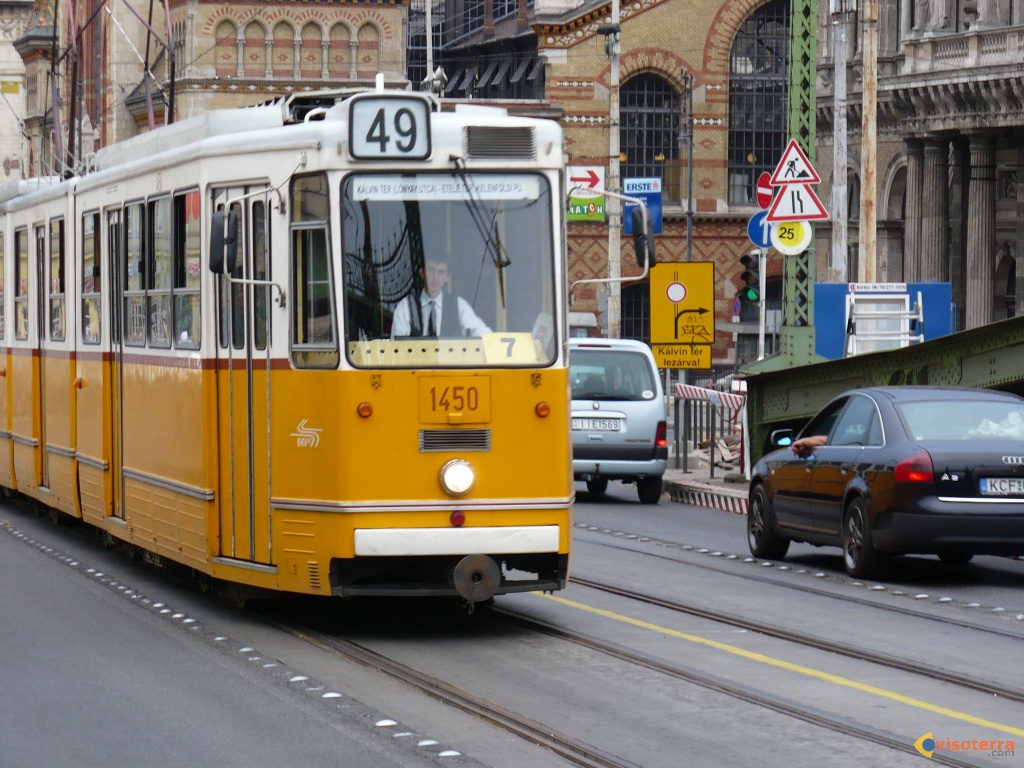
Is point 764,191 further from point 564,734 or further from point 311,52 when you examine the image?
point 311,52

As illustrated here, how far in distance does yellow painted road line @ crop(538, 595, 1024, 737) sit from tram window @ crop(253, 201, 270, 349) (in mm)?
2791

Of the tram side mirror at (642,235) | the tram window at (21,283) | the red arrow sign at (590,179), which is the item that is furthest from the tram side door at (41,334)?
the red arrow sign at (590,179)

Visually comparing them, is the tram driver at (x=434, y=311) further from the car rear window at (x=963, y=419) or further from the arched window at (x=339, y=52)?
the arched window at (x=339, y=52)

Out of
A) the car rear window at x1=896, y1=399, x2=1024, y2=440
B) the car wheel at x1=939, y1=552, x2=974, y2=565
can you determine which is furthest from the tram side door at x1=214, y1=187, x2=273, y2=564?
the car wheel at x1=939, y1=552, x2=974, y2=565

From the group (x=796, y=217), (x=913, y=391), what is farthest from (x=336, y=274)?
(x=796, y=217)

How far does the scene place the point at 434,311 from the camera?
11.0 m

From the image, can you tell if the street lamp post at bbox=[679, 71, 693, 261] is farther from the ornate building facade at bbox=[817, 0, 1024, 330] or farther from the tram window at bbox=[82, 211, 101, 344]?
the tram window at bbox=[82, 211, 101, 344]

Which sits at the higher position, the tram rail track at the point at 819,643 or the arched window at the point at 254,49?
the arched window at the point at 254,49

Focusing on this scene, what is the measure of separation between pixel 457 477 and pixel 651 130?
54742 mm

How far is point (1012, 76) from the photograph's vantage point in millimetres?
45062

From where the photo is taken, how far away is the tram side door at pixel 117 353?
14.3 m

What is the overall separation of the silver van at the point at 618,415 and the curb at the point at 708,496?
1.98ft

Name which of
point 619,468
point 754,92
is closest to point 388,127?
point 619,468

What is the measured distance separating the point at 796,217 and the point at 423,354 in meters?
13.5
